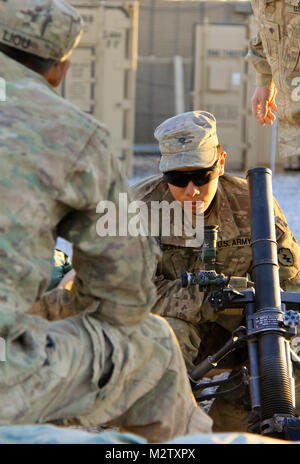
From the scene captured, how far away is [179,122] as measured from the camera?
4242mm

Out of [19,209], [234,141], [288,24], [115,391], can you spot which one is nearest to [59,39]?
[19,209]

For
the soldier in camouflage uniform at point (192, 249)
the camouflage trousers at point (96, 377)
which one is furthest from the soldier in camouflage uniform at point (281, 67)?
the camouflage trousers at point (96, 377)

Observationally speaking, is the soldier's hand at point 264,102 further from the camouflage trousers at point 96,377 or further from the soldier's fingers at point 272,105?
the camouflage trousers at point 96,377

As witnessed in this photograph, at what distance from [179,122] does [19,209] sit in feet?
6.33

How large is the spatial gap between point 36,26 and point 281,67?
2.55 meters

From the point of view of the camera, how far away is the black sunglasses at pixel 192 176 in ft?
13.6

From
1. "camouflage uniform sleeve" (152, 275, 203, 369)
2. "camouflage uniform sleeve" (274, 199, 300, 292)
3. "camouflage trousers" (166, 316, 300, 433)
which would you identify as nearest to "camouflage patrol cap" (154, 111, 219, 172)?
"camouflage uniform sleeve" (274, 199, 300, 292)

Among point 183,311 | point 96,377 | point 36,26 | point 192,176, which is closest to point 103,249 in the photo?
point 96,377

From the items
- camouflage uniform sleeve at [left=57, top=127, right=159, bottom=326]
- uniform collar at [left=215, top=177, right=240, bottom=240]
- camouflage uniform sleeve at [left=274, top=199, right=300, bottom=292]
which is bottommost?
camouflage uniform sleeve at [left=57, top=127, right=159, bottom=326]

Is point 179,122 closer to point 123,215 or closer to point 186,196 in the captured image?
point 186,196

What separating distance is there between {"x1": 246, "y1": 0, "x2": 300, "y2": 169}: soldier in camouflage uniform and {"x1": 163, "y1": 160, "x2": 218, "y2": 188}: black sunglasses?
0.88m

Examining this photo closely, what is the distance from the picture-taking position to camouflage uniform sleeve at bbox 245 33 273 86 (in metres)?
5.18

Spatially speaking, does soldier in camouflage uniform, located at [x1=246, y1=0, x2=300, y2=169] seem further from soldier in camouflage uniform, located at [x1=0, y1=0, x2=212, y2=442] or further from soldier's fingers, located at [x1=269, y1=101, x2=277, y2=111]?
soldier in camouflage uniform, located at [x1=0, y1=0, x2=212, y2=442]

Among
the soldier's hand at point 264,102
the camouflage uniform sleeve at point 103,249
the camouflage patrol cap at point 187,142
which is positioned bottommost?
the camouflage uniform sleeve at point 103,249
